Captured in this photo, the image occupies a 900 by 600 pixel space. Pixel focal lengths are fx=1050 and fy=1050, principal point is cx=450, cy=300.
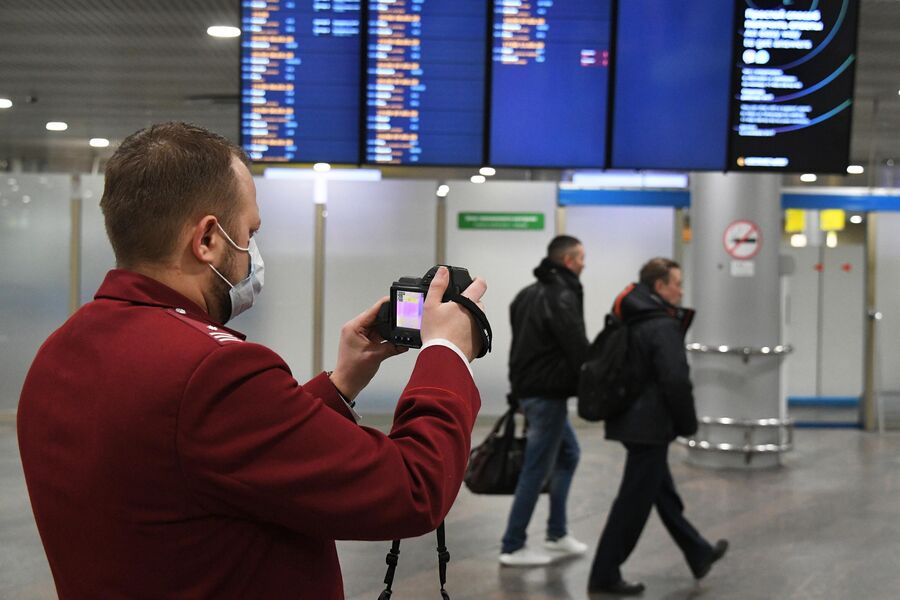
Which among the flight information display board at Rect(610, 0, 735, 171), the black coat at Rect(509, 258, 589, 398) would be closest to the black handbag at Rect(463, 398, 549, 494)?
the black coat at Rect(509, 258, 589, 398)

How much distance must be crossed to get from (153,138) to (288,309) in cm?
685

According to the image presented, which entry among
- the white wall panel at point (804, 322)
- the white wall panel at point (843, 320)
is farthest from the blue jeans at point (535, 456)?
the white wall panel at point (843, 320)

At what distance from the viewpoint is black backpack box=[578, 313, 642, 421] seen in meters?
5.16

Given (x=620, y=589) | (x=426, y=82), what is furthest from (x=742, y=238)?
(x=426, y=82)

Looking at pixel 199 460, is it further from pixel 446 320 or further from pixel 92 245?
pixel 92 245

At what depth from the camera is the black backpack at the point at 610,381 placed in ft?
16.9

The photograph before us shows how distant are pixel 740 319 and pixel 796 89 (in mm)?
4659

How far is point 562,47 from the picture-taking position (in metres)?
4.55

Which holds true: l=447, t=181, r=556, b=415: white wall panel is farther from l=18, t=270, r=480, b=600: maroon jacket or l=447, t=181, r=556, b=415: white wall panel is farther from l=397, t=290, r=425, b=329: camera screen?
l=18, t=270, r=480, b=600: maroon jacket

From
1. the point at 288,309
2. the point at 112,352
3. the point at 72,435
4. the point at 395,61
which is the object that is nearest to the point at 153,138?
the point at 112,352

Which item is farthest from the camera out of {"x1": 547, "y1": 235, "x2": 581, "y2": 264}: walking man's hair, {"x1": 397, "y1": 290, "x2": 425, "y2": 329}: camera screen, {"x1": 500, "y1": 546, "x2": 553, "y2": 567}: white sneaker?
{"x1": 547, "y1": 235, "x2": 581, "y2": 264}: walking man's hair

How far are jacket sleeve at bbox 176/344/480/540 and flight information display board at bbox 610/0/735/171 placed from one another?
11.2ft

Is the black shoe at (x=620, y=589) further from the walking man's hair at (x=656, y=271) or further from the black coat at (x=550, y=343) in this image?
the walking man's hair at (x=656, y=271)

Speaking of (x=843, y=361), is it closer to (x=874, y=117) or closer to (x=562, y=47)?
(x=874, y=117)
